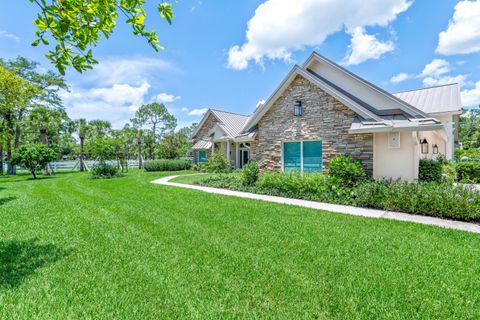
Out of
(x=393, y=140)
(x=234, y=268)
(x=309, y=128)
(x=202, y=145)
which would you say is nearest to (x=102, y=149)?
(x=202, y=145)

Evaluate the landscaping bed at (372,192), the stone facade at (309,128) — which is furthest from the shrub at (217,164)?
the landscaping bed at (372,192)

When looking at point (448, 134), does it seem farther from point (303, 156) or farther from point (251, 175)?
point (251, 175)

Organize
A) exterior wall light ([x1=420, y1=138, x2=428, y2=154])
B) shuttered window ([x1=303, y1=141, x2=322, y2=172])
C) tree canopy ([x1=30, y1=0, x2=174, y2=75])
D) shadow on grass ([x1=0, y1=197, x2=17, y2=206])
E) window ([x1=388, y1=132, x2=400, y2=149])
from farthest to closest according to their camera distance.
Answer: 1. exterior wall light ([x1=420, y1=138, x2=428, y2=154])
2. shuttered window ([x1=303, y1=141, x2=322, y2=172])
3. window ([x1=388, y1=132, x2=400, y2=149])
4. shadow on grass ([x1=0, y1=197, x2=17, y2=206])
5. tree canopy ([x1=30, y1=0, x2=174, y2=75])

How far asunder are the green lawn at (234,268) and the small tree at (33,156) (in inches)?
587

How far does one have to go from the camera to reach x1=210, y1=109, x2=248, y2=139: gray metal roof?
71.6ft

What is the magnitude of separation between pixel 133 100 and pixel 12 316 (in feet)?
156

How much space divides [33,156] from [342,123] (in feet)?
70.9

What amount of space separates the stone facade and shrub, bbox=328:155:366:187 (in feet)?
2.19

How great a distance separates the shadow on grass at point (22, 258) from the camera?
3.42m

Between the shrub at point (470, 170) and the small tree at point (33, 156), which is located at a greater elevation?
the small tree at point (33, 156)

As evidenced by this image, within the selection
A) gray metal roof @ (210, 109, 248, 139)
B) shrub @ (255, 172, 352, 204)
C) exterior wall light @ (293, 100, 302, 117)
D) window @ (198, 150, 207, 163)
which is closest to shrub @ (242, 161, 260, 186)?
shrub @ (255, 172, 352, 204)

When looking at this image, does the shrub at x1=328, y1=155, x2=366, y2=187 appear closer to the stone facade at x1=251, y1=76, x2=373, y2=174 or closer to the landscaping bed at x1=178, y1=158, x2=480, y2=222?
the landscaping bed at x1=178, y1=158, x2=480, y2=222

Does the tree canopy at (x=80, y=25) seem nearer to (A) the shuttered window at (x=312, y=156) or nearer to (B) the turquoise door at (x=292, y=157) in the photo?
(A) the shuttered window at (x=312, y=156)

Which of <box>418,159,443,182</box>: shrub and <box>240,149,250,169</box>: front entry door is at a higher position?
<box>240,149,250,169</box>: front entry door
